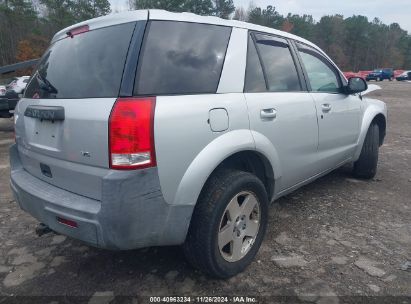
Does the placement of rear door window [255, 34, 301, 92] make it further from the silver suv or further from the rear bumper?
the rear bumper

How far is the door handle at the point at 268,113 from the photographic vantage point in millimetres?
2604

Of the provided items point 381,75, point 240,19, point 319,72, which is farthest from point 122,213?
point 381,75

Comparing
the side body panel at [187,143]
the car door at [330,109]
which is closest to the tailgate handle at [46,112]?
the side body panel at [187,143]

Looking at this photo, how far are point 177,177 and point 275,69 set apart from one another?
4.85 feet

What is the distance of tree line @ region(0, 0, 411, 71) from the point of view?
1630 inches

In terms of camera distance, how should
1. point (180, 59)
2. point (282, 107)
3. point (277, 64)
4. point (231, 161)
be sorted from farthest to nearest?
point (277, 64) → point (282, 107) → point (231, 161) → point (180, 59)

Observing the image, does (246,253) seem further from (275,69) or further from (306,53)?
(306,53)

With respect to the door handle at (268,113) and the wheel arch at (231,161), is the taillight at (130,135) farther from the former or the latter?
the door handle at (268,113)

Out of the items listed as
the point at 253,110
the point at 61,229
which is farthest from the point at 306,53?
the point at 61,229

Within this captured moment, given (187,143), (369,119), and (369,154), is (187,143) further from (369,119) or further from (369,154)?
(369,154)

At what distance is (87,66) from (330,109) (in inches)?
95.0

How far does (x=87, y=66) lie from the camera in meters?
2.20

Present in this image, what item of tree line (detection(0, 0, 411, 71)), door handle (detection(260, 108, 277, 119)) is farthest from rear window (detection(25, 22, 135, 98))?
tree line (detection(0, 0, 411, 71))

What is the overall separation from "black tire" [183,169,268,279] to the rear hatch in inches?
26.2
